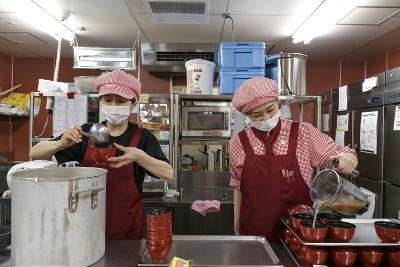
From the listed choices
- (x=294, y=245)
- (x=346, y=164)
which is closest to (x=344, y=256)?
(x=294, y=245)

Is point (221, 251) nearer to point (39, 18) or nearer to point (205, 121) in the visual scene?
point (205, 121)

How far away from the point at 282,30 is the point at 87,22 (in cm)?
221

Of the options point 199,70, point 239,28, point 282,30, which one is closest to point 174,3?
point 199,70

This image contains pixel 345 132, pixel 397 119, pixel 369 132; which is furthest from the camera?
pixel 345 132

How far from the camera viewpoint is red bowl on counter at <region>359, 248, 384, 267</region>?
1058 mm

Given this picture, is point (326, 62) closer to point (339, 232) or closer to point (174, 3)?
point (174, 3)

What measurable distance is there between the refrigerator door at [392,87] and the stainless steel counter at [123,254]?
211 centimetres

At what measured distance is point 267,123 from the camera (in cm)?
182

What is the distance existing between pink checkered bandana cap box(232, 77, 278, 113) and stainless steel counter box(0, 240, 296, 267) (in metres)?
0.72

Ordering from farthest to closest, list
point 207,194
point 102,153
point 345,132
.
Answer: point 345,132, point 207,194, point 102,153

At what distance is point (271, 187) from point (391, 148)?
1735 mm

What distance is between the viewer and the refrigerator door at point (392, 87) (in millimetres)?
2791

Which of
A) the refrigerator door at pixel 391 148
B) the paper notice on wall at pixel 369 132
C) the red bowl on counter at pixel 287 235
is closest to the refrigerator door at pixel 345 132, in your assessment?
the paper notice on wall at pixel 369 132

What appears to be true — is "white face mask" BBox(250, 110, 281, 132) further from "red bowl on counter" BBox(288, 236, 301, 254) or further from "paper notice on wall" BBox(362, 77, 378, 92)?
"paper notice on wall" BBox(362, 77, 378, 92)
